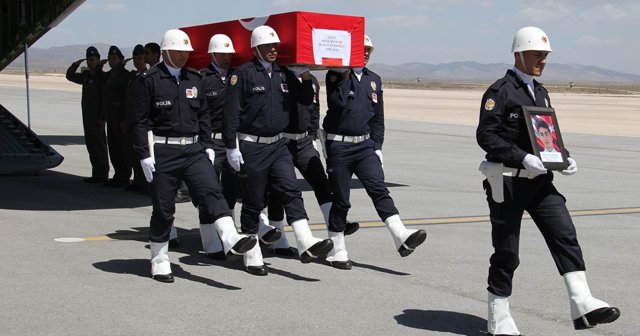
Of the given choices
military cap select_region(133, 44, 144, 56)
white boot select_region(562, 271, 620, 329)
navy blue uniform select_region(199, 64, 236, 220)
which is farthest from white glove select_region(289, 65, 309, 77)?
military cap select_region(133, 44, 144, 56)

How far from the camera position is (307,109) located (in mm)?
8609

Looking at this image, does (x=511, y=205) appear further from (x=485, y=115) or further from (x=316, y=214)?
(x=316, y=214)

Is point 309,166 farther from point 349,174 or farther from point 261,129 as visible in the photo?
point 261,129

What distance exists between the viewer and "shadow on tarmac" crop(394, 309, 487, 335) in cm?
625

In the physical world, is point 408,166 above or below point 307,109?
below

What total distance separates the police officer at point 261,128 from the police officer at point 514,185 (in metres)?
2.39

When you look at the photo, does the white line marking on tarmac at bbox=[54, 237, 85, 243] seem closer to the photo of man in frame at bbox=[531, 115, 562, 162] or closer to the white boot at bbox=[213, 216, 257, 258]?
the white boot at bbox=[213, 216, 257, 258]

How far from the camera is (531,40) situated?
5945 mm

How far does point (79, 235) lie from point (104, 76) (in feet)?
16.4

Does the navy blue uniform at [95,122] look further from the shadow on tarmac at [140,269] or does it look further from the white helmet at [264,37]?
the white helmet at [264,37]

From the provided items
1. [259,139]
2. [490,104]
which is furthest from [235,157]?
[490,104]

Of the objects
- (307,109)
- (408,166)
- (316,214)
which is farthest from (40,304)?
(408,166)

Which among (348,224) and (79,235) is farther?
(79,235)

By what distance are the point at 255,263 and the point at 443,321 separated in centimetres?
203
